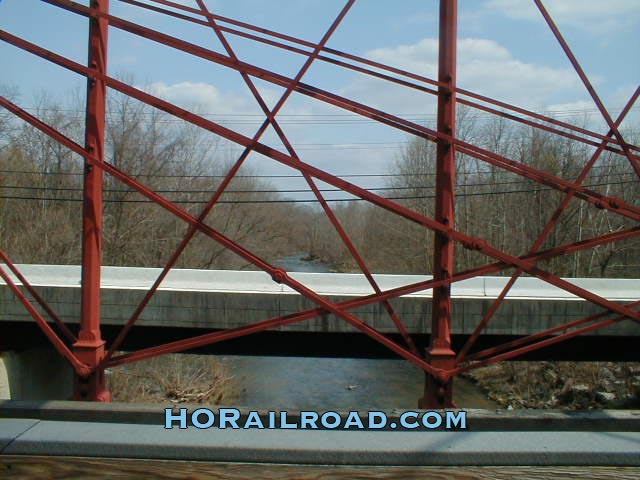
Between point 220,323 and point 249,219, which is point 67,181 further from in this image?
point 220,323

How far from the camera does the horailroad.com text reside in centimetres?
286

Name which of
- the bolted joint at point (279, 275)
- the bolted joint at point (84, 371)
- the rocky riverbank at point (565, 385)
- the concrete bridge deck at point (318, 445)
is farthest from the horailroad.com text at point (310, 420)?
the rocky riverbank at point (565, 385)

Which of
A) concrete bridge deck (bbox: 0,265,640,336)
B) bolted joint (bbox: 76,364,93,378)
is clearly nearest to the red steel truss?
bolted joint (bbox: 76,364,93,378)

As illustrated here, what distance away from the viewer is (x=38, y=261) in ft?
74.9

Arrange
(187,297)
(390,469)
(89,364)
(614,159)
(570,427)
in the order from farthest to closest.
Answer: (614,159) → (187,297) → (89,364) → (570,427) → (390,469)

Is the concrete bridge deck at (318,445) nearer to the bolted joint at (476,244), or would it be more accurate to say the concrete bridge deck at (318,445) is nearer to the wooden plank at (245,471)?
the wooden plank at (245,471)

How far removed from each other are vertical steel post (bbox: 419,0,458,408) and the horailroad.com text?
2371 millimetres

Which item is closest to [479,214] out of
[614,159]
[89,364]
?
[614,159]

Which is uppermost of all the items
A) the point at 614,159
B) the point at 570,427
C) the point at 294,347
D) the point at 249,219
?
the point at 614,159

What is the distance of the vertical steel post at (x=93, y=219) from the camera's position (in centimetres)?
509

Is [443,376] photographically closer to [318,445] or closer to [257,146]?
[257,146]

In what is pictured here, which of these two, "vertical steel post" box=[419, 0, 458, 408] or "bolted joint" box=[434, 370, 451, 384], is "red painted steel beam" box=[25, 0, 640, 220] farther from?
"bolted joint" box=[434, 370, 451, 384]

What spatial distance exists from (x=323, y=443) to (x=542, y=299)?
7674 mm

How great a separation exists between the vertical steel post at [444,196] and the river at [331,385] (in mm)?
11144
